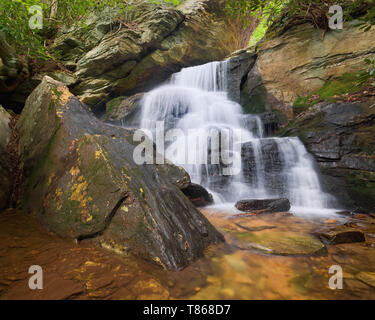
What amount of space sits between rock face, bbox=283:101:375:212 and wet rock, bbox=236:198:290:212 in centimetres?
180

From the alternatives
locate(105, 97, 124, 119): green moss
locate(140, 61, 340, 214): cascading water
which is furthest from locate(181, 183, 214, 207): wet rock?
locate(105, 97, 124, 119): green moss

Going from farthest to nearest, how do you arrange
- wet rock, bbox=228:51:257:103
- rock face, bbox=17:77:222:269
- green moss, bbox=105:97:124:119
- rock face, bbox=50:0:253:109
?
green moss, bbox=105:97:124:119, wet rock, bbox=228:51:257:103, rock face, bbox=50:0:253:109, rock face, bbox=17:77:222:269

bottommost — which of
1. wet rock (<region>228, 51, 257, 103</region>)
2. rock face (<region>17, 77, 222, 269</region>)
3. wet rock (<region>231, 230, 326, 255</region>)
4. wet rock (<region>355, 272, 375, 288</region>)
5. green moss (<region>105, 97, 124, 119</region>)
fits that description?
wet rock (<region>355, 272, 375, 288</region>)

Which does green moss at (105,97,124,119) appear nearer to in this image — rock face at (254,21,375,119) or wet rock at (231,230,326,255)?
rock face at (254,21,375,119)

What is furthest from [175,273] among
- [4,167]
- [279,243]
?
[4,167]

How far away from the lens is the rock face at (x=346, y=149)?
4781 mm

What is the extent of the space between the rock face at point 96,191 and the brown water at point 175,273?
14 centimetres

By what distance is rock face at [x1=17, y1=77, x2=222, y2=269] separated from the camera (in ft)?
6.19

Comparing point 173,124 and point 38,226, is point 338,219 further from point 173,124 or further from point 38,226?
point 173,124

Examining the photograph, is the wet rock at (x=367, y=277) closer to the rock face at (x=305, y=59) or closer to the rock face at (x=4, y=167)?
the rock face at (x=4, y=167)
